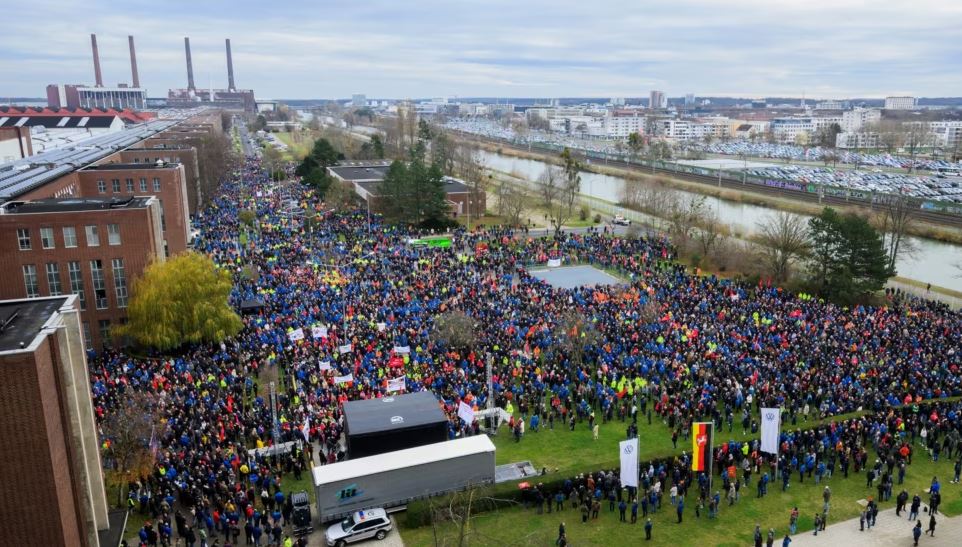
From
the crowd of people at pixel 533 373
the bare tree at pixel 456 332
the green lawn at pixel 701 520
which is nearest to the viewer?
the green lawn at pixel 701 520

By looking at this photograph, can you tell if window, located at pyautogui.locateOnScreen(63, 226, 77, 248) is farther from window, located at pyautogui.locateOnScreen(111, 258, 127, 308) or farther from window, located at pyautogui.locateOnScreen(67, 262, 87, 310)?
window, located at pyautogui.locateOnScreen(111, 258, 127, 308)

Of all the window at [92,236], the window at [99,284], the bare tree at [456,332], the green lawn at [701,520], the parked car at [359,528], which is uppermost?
the window at [92,236]

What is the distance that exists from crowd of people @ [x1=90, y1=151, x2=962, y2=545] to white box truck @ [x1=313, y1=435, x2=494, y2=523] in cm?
153

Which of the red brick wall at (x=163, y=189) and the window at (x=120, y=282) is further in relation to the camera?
the red brick wall at (x=163, y=189)


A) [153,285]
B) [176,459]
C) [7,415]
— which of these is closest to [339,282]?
[153,285]

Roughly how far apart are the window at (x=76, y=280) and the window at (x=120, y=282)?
134 centimetres

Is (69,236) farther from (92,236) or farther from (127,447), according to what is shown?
(127,447)

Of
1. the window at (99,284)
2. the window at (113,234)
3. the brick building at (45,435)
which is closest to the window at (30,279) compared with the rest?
the window at (99,284)

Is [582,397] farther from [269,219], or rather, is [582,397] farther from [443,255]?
[269,219]

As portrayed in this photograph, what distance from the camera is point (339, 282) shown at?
3959 centimetres

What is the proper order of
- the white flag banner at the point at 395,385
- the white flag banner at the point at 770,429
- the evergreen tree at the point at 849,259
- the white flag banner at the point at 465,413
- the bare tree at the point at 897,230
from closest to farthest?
the white flag banner at the point at 770,429
the white flag banner at the point at 465,413
the white flag banner at the point at 395,385
the evergreen tree at the point at 849,259
the bare tree at the point at 897,230

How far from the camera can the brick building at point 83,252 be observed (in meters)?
30.2

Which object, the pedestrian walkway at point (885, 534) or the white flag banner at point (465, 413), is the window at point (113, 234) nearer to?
the white flag banner at point (465, 413)

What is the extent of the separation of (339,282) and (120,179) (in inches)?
811
